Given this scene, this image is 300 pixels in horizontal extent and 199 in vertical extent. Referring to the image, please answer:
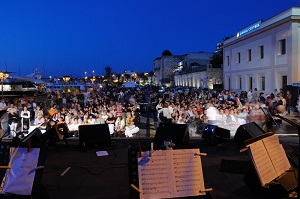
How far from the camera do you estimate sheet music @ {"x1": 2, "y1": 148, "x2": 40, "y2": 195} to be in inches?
177

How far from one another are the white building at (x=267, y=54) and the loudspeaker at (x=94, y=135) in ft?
61.8

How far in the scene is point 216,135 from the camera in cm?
941

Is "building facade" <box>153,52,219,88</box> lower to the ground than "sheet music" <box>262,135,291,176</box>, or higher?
higher

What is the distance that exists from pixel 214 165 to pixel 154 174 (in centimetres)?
369

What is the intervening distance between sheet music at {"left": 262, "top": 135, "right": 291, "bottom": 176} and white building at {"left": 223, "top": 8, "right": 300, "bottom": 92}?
20297 mm

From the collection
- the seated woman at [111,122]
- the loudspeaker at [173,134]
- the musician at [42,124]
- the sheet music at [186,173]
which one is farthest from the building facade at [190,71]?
the sheet music at [186,173]

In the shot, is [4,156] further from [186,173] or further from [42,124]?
[42,124]

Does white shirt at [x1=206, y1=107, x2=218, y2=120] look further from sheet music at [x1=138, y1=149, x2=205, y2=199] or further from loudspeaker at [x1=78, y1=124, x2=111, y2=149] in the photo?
sheet music at [x1=138, y1=149, x2=205, y2=199]

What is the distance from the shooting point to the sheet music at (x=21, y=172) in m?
4.49

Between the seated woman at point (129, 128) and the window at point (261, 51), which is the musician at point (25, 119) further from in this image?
the window at point (261, 51)

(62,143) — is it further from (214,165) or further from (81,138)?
(214,165)

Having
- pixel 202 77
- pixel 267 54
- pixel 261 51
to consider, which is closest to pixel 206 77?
pixel 202 77

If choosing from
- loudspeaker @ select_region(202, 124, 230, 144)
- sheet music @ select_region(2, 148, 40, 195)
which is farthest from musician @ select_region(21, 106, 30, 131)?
sheet music @ select_region(2, 148, 40, 195)

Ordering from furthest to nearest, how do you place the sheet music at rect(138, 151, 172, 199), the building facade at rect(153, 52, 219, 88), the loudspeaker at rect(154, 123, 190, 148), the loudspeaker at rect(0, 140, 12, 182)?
the building facade at rect(153, 52, 219, 88)
the loudspeaker at rect(154, 123, 190, 148)
the loudspeaker at rect(0, 140, 12, 182)
the sheet music at rect(138, 151, 172, 199)
